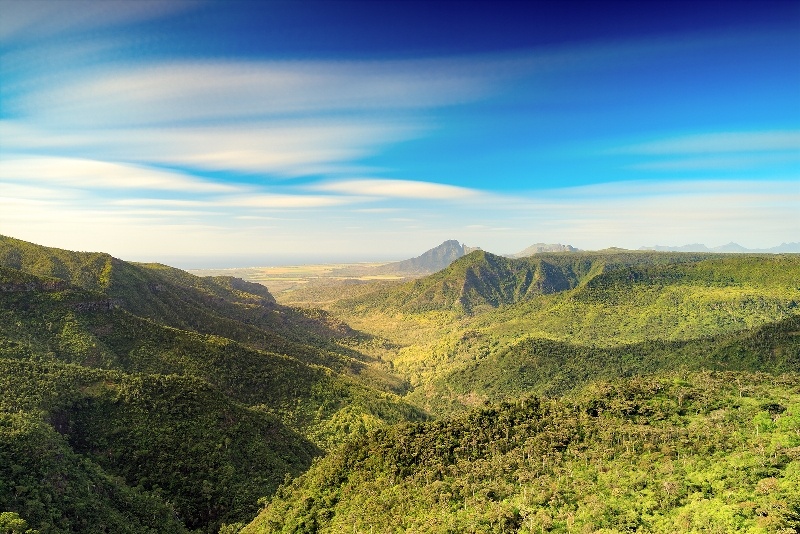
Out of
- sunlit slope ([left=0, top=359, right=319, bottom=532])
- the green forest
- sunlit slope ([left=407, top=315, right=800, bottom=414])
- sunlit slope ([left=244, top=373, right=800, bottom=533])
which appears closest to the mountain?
sunlit slope ([left=0, top=359, right=319, bottom=532])

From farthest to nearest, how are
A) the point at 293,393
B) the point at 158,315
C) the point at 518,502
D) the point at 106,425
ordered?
the point at 158,315, the point at 293,393, the point at 106,425, the point at 518,502

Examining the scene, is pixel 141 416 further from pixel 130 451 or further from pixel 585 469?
pixel 585 469

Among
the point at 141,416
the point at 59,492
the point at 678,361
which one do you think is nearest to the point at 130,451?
the point at 141,416

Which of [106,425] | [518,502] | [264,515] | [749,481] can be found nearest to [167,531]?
[264,515]

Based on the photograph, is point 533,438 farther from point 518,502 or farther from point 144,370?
point 144,370

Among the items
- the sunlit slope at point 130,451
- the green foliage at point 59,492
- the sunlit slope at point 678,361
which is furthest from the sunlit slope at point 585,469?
the sunlit slope at point 678,361

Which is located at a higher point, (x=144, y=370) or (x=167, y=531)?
(x=144, y=370)

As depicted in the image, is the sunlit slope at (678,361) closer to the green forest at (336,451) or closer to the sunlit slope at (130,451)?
the green forest at (336,451)

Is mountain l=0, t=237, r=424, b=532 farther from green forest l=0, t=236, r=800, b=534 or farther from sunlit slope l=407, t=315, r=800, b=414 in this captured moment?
sunlit slope l=407, t=315, r=800, b=414
